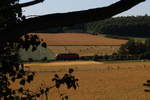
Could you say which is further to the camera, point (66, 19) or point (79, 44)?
point (79, 44)

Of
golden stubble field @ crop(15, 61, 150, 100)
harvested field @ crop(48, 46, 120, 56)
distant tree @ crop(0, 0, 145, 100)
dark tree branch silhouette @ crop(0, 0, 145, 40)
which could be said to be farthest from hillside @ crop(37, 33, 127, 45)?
dark tree branch silhouette @ crop(0, 0, 145, 40)

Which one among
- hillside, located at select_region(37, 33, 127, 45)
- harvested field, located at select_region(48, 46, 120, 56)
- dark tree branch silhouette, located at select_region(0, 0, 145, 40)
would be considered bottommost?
harvested field, located at select_region(48, 46, 120, 56)

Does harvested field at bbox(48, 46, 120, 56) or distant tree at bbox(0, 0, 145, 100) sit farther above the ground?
distant tree at bbox(0, 0, 145, 100)

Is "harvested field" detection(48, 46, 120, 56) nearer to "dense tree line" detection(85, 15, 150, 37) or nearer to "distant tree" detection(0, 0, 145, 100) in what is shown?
"dense tree line" detection(85, 15, 150, 37)

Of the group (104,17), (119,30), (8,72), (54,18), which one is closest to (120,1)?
(104,17)

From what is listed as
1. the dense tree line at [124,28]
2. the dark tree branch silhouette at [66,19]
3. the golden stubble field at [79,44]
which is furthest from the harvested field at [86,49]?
the dark tree branch silhouette at [66,19]

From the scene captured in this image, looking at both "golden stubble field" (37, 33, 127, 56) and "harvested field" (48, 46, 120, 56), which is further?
"golden stubble field" (37, 33, 127, 56)

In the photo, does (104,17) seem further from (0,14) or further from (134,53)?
(134,53)

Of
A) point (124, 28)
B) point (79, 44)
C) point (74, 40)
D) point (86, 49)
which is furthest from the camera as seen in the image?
point (124, 28)

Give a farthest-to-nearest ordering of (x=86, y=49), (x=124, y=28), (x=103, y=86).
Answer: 1. (x=124, y=28)
2. (x=86, y=49)
3. (x=103, y=86)

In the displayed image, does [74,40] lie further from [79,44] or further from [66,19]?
[66,19]

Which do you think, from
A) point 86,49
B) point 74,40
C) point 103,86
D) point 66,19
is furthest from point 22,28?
point 74,40

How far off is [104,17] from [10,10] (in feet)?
3.32

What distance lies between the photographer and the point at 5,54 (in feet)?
13.5
